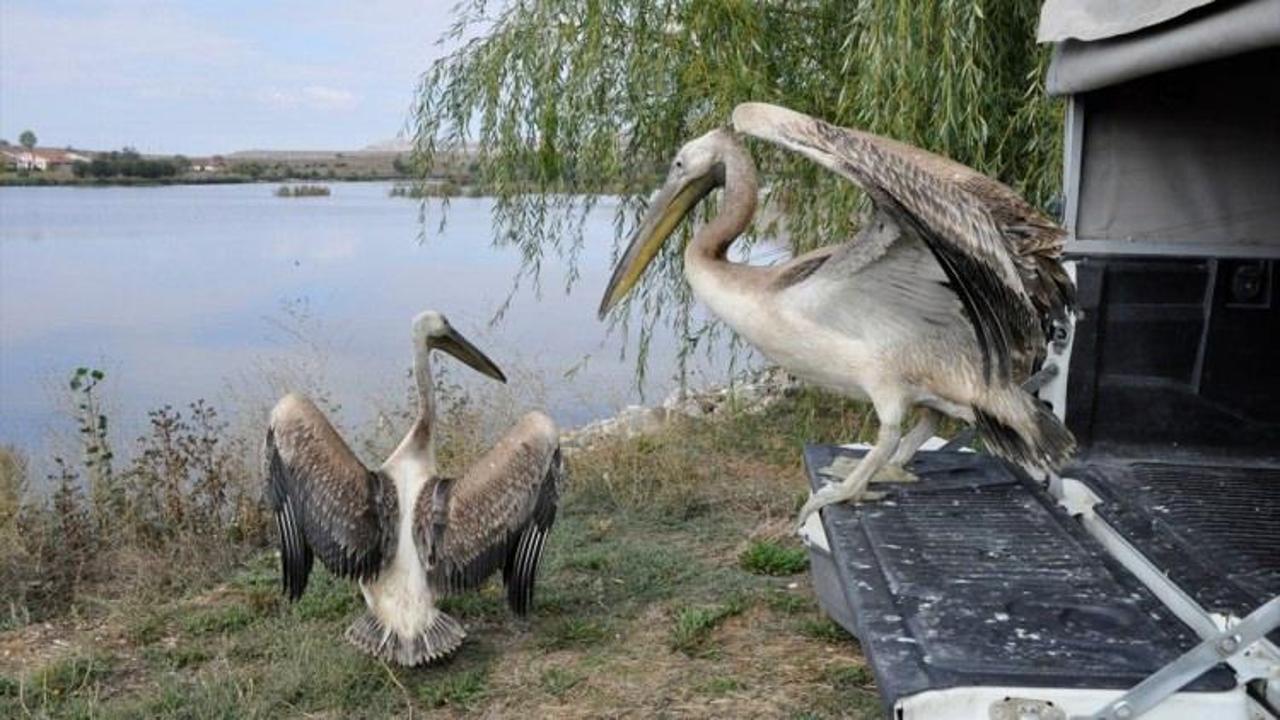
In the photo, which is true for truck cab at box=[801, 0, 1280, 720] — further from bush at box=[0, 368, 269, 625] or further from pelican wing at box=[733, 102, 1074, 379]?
bush at box=[0, 368, 269, 625]

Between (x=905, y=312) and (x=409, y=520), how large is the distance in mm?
1934

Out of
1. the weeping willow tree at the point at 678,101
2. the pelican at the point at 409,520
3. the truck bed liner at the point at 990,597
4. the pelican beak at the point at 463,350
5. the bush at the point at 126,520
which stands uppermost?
the weeping willow tree at the point at 678,101

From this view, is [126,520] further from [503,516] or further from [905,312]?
[905,312]

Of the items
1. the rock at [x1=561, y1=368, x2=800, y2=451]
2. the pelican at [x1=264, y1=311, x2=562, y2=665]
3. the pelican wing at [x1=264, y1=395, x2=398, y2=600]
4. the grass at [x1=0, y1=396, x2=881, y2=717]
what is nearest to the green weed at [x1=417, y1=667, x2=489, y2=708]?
the grass at [x1=0, y1=396, x2=881, y2=717]

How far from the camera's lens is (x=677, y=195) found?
14.7 ft

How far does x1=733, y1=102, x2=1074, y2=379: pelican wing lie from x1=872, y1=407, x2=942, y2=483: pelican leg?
48cm

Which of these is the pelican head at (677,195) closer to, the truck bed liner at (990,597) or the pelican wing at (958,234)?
the pelican wing at (958,234)

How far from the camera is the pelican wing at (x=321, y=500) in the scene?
4.41 meters

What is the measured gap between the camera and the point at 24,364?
11594 mm

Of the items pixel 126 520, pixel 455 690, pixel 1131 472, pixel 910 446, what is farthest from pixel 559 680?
pixel 126 520

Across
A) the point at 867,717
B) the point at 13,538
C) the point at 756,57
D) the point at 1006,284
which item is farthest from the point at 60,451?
the point at 1006,284

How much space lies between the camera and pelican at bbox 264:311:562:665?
4.35m

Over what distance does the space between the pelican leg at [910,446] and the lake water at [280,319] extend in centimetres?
429

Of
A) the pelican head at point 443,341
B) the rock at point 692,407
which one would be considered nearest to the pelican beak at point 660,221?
the pelican head at point 443,341
